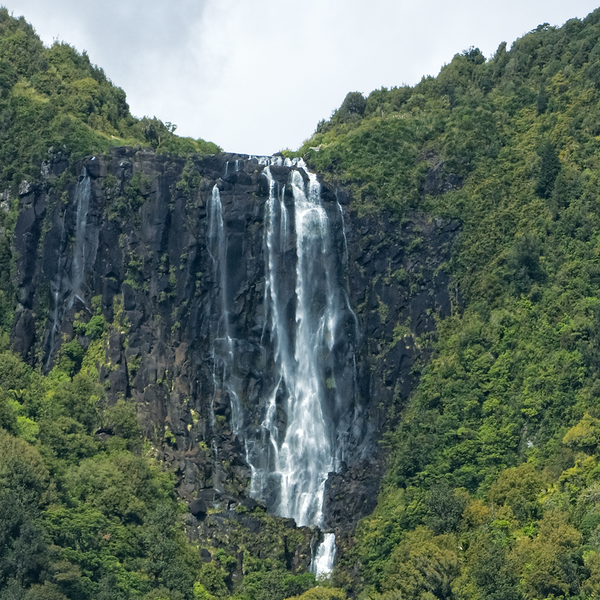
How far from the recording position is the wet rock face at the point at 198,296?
76375 millimetres

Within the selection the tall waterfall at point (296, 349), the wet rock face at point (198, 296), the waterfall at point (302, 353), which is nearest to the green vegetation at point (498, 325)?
the wet rock face at point (198, 296)

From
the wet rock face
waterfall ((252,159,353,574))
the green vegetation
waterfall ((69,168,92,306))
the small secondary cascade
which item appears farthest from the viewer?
waterfall ((69,168,92,306))

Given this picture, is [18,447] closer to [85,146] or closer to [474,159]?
[85,146]

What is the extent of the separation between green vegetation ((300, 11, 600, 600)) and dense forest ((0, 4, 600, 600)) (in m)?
0.13

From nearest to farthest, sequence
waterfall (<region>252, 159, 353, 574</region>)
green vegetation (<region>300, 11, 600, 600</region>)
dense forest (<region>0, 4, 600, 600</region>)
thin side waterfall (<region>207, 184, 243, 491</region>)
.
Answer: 1. dense forest (<region>0, 4, 600, 600</region>)
2. green vegetation (<region>300, 11, 600, 600</region>)
3. waterfall (<region>252, 159, 353, 574</region>)
4. thin side waterfall (<region>207, 184, 243, 491</region>)

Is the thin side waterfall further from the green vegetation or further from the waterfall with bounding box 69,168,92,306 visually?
the green vegetation

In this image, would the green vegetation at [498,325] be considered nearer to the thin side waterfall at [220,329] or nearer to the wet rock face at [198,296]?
the wet rock face at [198,296]

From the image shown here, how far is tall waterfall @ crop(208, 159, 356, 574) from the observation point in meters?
76.4

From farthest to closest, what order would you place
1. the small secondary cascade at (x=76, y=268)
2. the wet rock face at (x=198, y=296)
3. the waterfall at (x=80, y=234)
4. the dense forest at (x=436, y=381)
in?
the waterfall at (x=80, y=234) → the small secondary cascade at (x=76, y=268) → the wet rock face at (x=198, y=296) → the dense forest at (x=436, y=381)

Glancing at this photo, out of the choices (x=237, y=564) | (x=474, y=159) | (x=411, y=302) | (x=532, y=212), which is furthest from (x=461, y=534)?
(x=474, y=159)

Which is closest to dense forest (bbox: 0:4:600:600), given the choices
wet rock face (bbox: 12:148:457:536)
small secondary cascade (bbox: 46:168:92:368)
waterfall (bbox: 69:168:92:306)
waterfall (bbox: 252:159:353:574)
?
wet rock face (bbox: 12:148:457:536)

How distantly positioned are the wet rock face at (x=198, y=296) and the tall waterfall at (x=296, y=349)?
0.39m

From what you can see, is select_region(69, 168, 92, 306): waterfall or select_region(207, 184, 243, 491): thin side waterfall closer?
select_region(207, 184, 243, 491): thin side waterfall

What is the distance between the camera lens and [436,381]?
76750mm
